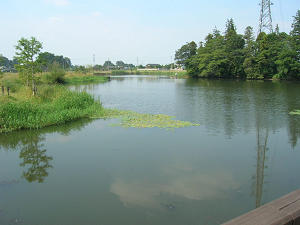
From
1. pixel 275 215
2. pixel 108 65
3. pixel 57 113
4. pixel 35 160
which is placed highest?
pixel 108 65

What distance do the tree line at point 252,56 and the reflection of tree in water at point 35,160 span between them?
3431cm

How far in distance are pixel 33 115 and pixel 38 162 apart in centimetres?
401

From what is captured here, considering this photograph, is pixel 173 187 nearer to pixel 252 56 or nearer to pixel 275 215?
pixel 275 215

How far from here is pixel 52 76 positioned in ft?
105

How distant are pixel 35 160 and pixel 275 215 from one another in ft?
22.8

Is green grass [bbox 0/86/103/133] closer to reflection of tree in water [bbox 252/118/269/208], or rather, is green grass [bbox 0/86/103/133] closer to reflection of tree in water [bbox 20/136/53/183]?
reflection of tree in water [bbox 20/136/53/183]

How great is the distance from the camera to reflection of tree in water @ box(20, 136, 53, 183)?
6.18m

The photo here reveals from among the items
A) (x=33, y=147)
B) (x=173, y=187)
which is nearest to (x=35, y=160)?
(x=33, y=147)

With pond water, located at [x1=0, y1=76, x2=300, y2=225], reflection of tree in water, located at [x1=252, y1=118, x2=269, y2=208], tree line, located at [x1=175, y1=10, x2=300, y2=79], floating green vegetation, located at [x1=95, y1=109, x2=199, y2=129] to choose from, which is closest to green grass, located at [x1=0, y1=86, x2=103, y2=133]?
pond water, located at [x1=0, y1=76, x2=300, y2=225]

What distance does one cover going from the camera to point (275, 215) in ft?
4.91

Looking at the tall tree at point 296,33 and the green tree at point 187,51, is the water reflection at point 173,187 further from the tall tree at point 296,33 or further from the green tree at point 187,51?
the green tree at point 187,51

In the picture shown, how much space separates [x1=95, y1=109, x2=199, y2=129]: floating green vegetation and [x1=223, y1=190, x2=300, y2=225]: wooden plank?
881 cm

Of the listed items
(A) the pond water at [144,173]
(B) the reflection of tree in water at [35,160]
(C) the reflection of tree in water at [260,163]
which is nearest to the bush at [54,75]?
(A) the pond water at [144,173]

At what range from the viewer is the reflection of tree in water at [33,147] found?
6.38 m
